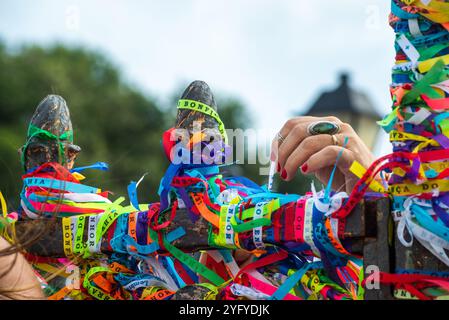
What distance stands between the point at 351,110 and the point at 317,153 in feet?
11.0

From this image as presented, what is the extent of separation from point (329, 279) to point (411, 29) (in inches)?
24.9

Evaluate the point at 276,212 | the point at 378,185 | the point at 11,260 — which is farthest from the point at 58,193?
the point at 378,185

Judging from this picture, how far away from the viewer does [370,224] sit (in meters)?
1.87

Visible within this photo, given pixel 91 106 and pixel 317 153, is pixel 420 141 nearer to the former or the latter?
pixel 317 153

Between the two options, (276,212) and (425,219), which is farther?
(276,212)

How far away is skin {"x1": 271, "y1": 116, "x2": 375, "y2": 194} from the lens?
204 cm

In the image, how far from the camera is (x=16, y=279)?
207cm

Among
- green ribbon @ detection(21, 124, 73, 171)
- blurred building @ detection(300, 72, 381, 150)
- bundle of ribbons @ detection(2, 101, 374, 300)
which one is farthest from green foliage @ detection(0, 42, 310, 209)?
bundle of ribbons @ detection(2, 101, 374, 300)

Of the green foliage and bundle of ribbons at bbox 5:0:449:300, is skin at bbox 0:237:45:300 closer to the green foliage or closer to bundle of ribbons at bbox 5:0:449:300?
bundle of ribbons at bbox 5:0:449:300

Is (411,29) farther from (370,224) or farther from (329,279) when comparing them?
(329,279)

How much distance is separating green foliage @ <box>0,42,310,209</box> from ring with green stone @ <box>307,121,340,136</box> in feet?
51.7

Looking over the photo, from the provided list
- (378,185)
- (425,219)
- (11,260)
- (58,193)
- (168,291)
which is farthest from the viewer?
(58,193)

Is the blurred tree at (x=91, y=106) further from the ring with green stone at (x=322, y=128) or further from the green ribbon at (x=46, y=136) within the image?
the ring with green stone at (x=322, y=128)

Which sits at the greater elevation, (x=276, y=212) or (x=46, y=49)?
(x=46, y=49)
